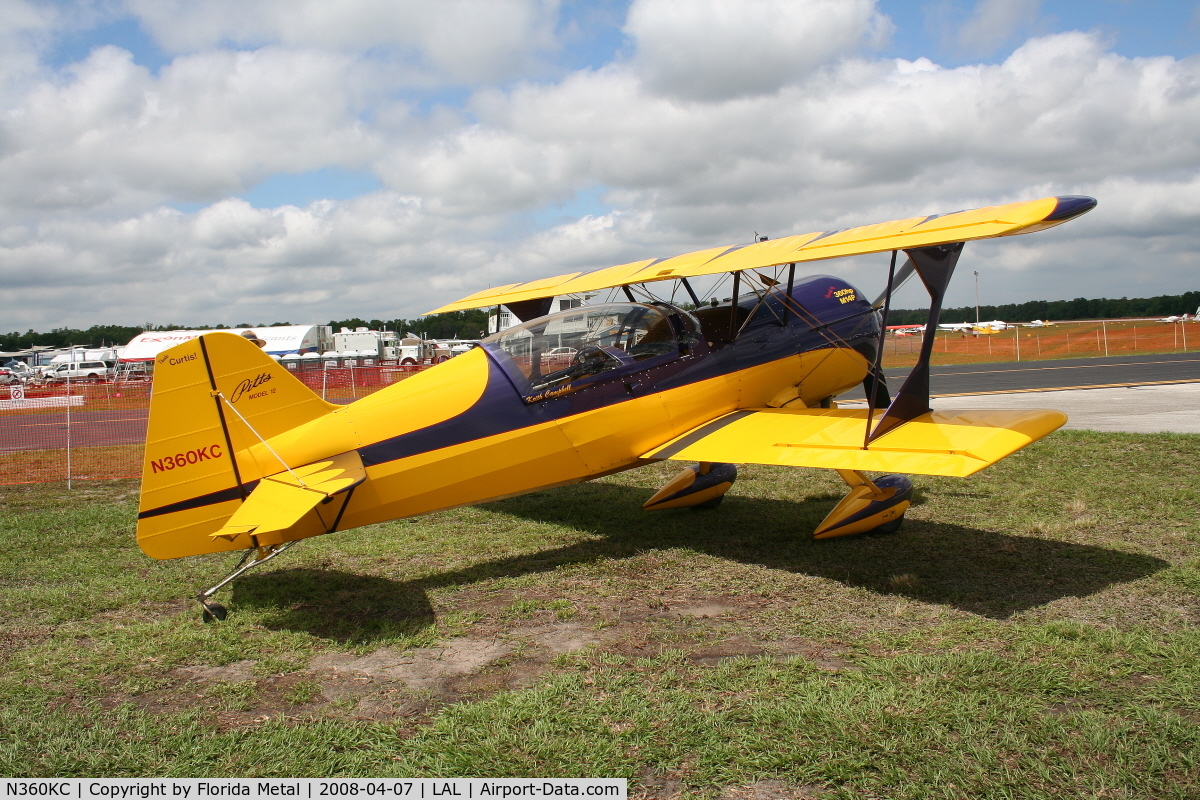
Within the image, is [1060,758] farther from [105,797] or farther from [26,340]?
[26,340]

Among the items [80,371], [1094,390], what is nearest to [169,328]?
[80,371]

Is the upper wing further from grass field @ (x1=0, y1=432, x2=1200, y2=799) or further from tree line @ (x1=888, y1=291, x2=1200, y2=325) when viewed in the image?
tree line @ (x1=888, y1=291, x2=1200, y2=325)

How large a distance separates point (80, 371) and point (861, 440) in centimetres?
5364

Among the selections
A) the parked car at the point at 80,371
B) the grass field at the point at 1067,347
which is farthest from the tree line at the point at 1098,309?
the parked car at the point at 80,371

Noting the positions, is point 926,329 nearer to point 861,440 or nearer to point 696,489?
point 861,440

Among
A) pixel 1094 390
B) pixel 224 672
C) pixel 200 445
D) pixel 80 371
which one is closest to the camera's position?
pixel 224 672

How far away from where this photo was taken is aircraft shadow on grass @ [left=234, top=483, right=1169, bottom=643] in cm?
489

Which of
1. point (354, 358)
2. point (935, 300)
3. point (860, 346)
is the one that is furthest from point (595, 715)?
point (354, 358)

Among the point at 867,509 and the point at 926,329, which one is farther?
the point at 867,509

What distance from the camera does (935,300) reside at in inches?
208

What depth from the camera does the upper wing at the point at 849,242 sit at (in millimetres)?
4543

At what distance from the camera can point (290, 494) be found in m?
4.68

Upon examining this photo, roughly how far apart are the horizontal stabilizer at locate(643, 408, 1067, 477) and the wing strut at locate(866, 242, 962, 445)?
0.07 meters

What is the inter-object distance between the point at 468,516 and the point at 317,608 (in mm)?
2894
